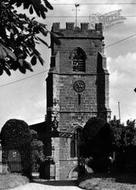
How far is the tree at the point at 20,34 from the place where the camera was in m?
5.00

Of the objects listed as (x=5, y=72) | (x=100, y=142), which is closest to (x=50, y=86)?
(x=100, y=142)

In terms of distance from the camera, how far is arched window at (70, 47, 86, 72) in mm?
59744

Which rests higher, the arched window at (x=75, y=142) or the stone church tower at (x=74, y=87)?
the stone church tower at (x=74, y=87)

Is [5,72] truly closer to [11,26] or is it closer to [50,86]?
[11,26]

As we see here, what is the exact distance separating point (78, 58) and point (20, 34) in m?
54.7

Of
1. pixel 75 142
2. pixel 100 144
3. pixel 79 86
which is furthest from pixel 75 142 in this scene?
pixel 100 144

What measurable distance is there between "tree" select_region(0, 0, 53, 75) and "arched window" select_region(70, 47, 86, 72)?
54.2m

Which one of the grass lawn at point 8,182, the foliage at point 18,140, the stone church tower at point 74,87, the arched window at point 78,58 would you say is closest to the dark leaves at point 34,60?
the grass lawn at point 8,182

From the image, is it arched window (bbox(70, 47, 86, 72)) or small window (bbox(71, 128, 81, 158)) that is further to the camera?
arched window (bbox(70, 47, 86, 72))

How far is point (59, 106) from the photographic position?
57.6m

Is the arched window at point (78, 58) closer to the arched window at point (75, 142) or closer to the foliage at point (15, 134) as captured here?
the arched window at point (75, 142)

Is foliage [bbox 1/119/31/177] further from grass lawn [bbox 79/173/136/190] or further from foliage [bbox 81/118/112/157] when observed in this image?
grass lawn [bbox 79/173/136/190]

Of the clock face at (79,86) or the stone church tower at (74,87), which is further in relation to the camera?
the clock face at (79,86)

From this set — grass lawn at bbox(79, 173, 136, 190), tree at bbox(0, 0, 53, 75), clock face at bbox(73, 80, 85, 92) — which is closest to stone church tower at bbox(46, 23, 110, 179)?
clock face at bbox(73, 80, 85, 92)
